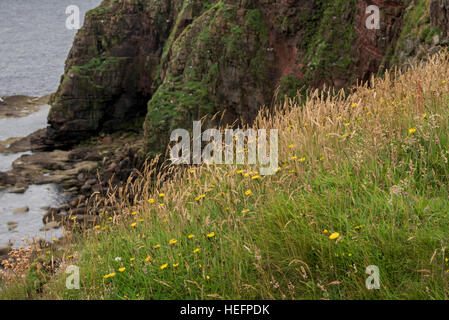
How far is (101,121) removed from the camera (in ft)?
146

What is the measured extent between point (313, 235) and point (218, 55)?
86.8ft

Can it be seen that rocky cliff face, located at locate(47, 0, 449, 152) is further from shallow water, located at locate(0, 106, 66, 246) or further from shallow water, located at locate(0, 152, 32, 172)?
shallow water, located at locate(0, 106, 66, 246)

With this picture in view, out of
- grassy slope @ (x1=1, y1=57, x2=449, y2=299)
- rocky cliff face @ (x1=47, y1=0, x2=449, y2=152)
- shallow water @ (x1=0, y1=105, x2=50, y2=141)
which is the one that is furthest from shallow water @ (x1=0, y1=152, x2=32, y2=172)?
grassy slope @ (x1=1, y1=57, x2=449, y2=299)

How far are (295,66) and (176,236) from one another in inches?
899

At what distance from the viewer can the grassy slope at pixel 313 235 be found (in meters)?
3.77

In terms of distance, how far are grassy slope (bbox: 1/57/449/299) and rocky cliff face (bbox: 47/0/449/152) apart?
8.72 m

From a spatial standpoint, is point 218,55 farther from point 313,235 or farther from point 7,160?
point 313,235

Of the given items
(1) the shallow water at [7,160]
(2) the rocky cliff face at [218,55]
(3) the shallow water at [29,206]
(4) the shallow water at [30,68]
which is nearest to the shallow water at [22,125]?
(4) the shallow water at [30,68]

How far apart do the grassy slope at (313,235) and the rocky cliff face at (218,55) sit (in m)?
8.72

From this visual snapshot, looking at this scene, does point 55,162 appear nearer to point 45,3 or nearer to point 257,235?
point 257,235

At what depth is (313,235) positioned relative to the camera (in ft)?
13.6

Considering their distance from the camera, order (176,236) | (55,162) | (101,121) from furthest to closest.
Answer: (101,121)
(55,162)
(176,236)

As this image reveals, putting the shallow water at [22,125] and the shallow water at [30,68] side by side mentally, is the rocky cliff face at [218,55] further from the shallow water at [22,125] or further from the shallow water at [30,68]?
the shallow water at [30,68]
